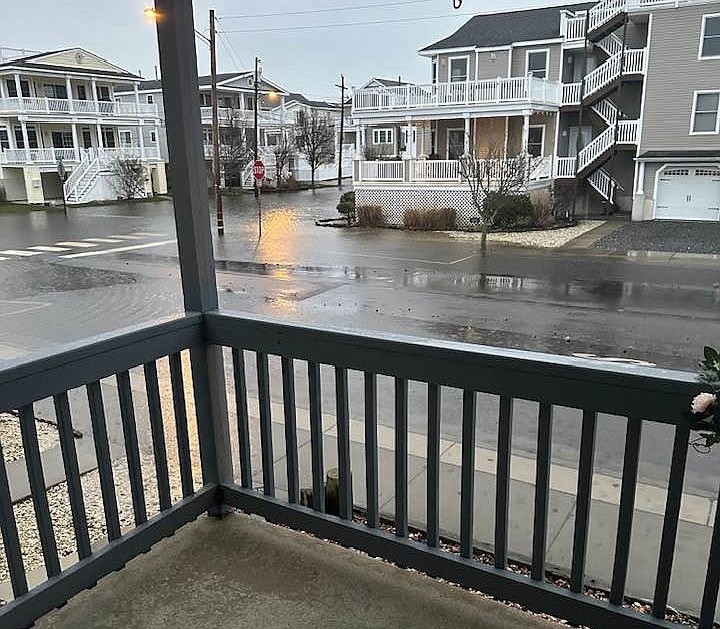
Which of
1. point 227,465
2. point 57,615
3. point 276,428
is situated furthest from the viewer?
point 276,428

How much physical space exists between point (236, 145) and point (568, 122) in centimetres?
1481

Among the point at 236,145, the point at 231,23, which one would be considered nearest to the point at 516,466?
the point at 231,23

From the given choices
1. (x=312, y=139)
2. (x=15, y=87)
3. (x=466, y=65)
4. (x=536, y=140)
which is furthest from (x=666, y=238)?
(x=312, y=139)

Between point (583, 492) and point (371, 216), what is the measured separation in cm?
1596

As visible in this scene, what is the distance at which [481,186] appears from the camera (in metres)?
15.1

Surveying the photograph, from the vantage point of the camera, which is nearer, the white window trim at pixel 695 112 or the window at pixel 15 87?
the window at pixel 15 87

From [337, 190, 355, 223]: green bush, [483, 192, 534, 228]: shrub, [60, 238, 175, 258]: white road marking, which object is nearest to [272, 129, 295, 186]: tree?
[337, 190, 355, 223]: green bush

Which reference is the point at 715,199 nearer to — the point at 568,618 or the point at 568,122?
the point at 568,122

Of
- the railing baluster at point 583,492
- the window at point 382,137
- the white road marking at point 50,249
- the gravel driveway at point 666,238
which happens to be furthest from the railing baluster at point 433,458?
the window at point 382,137

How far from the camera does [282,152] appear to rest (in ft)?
109

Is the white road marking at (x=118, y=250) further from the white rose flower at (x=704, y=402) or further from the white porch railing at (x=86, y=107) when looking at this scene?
the white rose flower at (x=704, y=402)

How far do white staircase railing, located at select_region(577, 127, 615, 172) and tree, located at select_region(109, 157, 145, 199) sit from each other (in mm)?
13964

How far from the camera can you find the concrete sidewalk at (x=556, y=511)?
2.25 meters

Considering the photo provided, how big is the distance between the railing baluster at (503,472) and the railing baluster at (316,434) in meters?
0.66
